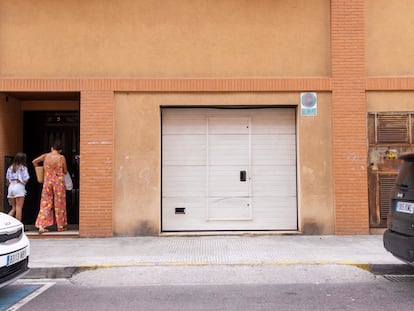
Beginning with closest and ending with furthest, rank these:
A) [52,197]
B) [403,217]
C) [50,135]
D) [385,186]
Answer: [403,217], [385,186], [52,197], [50,135]

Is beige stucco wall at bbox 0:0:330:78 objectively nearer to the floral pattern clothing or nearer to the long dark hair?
the long dark hair

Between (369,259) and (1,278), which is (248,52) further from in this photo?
(1,278)

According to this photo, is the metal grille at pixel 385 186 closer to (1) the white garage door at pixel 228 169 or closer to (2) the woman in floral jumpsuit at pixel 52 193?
(1) the white garage door at pixel 228 169

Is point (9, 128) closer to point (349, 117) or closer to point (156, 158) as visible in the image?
point (156, 158)

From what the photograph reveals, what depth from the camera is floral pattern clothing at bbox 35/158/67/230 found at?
8.82 m

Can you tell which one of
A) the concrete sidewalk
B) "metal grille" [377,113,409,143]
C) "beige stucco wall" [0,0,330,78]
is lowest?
the concrete sidewalk

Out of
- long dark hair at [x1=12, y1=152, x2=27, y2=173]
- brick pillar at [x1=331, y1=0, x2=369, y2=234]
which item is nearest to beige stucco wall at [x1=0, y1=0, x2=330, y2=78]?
brick pillar at [x1=331, y1=0, x2=369, y2=234]

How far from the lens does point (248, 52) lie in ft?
29.3

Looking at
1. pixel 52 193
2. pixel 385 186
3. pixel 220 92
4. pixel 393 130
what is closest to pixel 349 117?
→ pixel 393 130

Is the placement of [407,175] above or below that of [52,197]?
above

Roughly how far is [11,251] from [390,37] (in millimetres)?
8716

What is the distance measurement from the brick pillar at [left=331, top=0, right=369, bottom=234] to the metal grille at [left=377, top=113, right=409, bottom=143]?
427mm

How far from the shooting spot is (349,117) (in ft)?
29.0

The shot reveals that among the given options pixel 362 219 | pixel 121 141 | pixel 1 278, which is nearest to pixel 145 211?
pixel 121 141
